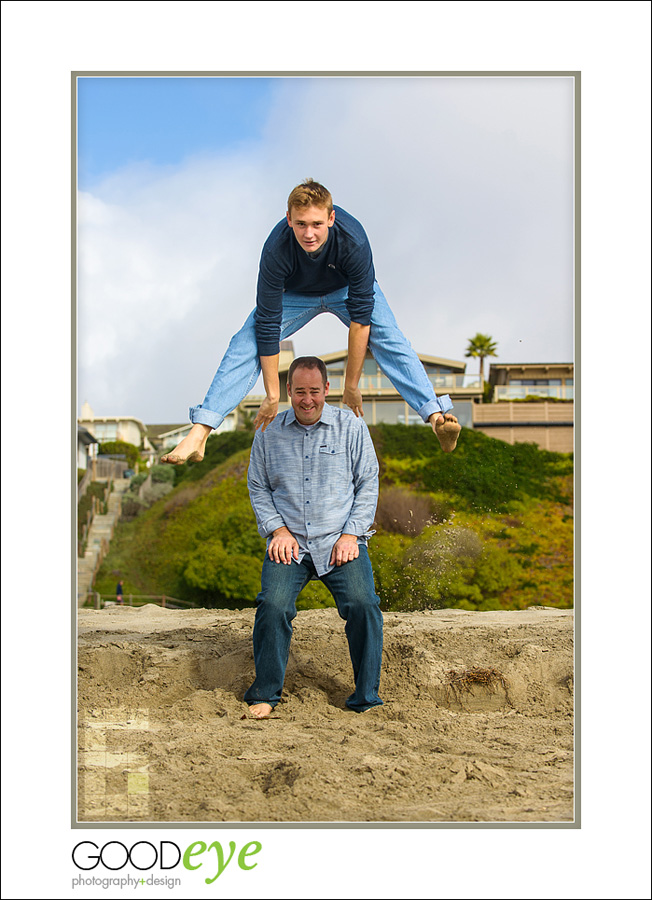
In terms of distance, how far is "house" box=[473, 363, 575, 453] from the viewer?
763 centimetres

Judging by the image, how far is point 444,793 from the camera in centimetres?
317

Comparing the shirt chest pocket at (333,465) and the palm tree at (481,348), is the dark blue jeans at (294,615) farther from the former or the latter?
the palm tree at (481,348)

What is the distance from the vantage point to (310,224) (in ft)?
12.4

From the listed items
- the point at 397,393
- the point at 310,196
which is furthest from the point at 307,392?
the point at 397,393

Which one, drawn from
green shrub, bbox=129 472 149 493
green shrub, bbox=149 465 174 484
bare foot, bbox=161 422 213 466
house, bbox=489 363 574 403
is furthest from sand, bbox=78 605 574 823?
green shrub, bbox=149 465 174 484

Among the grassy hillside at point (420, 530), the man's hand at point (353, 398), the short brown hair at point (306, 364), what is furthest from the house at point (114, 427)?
the short brown hair at point (306, 364)

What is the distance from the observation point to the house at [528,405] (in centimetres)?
763

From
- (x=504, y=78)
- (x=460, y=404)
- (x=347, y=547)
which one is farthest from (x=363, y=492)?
(x=460, y=404)

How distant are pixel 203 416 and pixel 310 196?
1156mm

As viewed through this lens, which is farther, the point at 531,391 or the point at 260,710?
the point at 531,391

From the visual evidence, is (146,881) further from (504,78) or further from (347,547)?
(504,78)

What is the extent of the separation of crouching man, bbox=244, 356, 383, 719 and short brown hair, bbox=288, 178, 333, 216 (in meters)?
0.72

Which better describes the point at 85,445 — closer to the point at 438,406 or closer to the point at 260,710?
the point at 260,710
